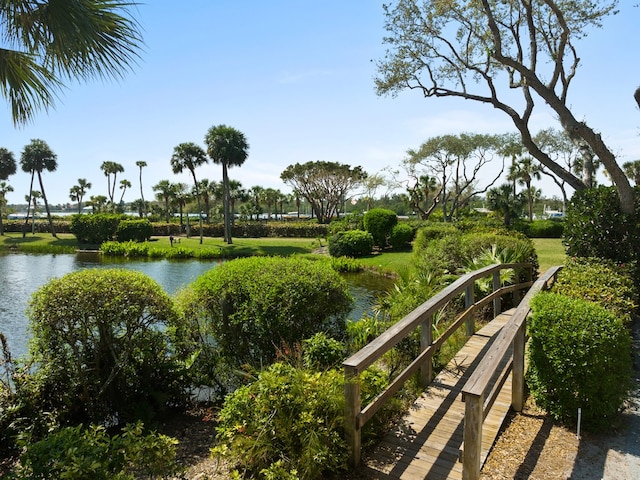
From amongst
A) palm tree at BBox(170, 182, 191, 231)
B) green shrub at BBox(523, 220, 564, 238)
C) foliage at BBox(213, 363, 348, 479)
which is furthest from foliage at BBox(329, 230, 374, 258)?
palm tree at BBox(170, 182, 191, 231)

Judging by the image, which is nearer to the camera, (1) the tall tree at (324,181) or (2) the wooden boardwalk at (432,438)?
(2) the wooden boardwalk at (432,438)

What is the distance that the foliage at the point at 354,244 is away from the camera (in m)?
26.1

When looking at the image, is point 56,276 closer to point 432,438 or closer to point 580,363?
point 432,438

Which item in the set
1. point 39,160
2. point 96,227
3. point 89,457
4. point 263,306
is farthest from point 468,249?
point 39,160

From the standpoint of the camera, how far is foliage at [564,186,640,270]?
723 centimetres

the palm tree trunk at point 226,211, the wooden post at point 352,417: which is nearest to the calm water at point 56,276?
the wooden post at point 352,417

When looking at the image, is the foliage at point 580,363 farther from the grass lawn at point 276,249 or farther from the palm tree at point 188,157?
the palm tree at point 188,157

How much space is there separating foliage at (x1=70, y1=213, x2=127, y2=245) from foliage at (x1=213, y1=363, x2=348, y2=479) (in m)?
38.2

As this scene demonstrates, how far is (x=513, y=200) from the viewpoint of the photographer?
115 ft

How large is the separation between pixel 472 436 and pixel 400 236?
2452 centimetres

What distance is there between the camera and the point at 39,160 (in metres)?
47.0

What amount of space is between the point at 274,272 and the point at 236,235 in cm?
4226

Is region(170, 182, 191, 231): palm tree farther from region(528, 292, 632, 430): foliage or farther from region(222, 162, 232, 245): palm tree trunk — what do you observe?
region(528, 292, 632, 430): foliage

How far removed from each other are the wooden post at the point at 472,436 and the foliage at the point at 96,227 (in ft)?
129
